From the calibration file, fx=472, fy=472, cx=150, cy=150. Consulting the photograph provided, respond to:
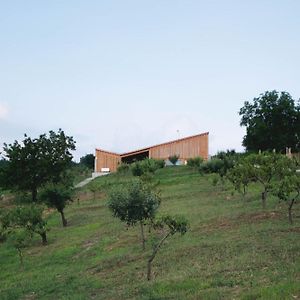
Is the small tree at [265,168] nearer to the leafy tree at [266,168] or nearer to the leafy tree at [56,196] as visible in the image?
the leafy tree at [266,168]

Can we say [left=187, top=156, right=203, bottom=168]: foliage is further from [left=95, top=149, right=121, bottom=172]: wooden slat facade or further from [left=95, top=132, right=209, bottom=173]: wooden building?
[left=95, top=149, right=121, bottom=172]: wooden slat facade

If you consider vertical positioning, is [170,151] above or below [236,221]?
above

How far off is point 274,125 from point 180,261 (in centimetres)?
6425

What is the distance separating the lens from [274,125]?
78688mm

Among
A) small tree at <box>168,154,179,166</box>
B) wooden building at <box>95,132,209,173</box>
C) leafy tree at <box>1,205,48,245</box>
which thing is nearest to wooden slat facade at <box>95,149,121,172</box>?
wooden building at <box>95,132,209,173</box>

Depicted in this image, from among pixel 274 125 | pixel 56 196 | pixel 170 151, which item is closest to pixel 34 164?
pixel 56 196

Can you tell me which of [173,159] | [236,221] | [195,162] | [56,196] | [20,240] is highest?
[173,159]

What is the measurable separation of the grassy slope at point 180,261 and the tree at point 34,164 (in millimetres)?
21150

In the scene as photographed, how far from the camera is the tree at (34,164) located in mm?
53062

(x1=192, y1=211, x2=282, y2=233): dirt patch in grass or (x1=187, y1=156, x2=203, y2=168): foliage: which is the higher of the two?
A: (x1=187, y1=156, x2=203, y2=168): foliage

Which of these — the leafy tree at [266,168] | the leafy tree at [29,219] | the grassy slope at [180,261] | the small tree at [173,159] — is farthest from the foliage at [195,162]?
the leafy tree at [29,219]

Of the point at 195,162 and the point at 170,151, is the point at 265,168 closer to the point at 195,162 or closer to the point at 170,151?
the point at 195,162

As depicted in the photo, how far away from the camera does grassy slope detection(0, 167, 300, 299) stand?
13477 millimetres

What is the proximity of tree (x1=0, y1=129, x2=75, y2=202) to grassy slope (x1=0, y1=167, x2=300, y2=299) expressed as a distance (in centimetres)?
2115
